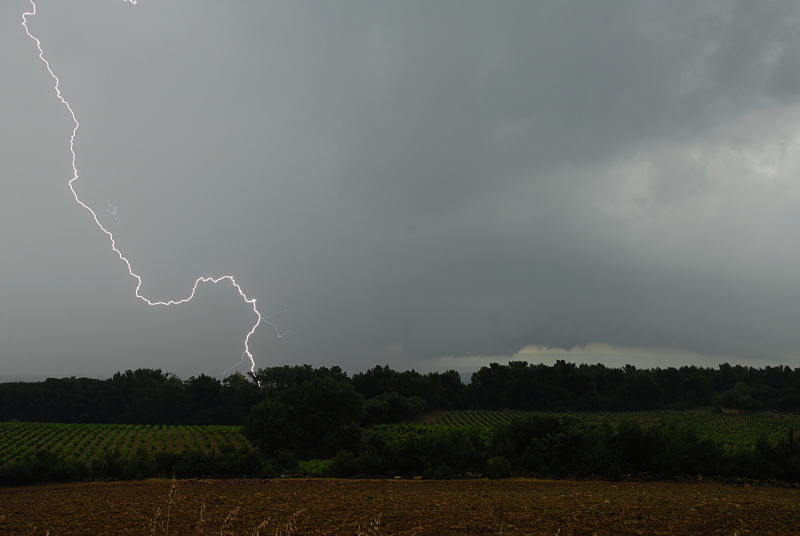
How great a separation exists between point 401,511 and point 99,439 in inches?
2385

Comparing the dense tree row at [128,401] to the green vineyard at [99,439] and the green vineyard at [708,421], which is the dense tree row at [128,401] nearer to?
the green vineyard at [99,439]

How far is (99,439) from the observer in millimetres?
55500

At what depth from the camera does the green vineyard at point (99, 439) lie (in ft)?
155

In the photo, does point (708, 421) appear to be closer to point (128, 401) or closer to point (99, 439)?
point (99, 439)

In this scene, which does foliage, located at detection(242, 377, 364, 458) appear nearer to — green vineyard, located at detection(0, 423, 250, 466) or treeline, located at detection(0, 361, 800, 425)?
green vineyard, located at detection(0, 423, 250, 466)

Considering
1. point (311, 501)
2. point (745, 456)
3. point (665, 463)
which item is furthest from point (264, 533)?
point (745, 456)

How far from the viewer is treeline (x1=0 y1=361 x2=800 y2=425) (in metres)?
80.0

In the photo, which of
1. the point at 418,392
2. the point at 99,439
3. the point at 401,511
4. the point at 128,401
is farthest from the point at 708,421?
the point at 128,401

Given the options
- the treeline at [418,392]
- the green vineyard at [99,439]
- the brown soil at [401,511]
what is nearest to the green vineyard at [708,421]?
the treeline at [418,392]

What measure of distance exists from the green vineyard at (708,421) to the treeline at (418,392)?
539 centimetres

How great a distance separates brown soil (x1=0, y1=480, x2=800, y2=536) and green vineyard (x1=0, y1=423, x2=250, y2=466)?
3242cm

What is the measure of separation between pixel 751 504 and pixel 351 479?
17724 mm

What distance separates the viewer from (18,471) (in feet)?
73.9

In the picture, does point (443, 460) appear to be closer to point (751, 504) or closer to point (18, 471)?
point (751, 504)
